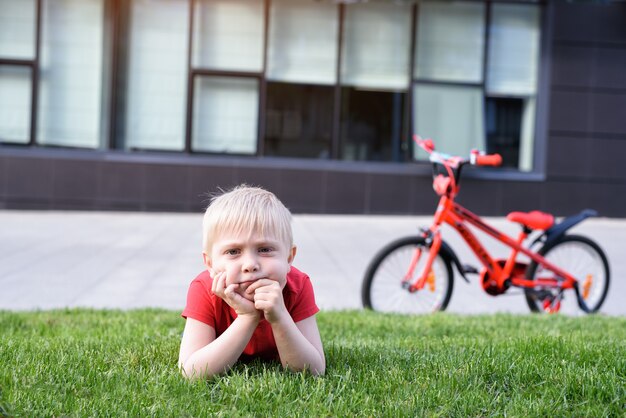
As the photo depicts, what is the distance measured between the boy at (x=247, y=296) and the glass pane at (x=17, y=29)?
12586mm

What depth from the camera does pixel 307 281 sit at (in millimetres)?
3523

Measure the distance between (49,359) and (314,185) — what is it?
11.3 m

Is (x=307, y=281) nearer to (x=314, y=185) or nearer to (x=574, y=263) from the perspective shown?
(x=574, y=263)

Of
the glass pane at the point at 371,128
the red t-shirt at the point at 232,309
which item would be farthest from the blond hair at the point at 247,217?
the glass pane at the point at 371,128

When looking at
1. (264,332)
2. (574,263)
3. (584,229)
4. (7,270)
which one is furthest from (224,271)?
(584,229)

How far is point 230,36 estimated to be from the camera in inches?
595

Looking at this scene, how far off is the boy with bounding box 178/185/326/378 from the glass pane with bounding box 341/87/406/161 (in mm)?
11836

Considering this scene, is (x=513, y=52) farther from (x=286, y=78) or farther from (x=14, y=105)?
(x=14, y=105)

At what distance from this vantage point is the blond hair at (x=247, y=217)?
10.3ft

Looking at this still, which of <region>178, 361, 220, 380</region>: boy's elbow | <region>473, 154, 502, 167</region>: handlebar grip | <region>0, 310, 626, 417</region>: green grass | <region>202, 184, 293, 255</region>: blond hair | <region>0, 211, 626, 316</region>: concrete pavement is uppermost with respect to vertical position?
<region>473, 154, 502, 167</region>: handlebar grip

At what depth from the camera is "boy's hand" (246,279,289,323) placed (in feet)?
9.89

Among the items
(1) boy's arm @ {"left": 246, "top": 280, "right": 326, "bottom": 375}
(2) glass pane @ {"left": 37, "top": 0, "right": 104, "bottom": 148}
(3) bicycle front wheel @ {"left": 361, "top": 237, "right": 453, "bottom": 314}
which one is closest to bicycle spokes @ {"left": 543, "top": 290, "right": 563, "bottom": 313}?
(3) bicycle front wheel @ {"left": 361, "top": 237, "right": 453, "bottom": 314}

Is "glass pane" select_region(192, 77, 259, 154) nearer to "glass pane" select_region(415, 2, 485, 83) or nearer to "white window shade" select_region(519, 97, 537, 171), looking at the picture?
"glass pane" select_region(415, 2, 485, 83)

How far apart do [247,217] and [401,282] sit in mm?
3737
